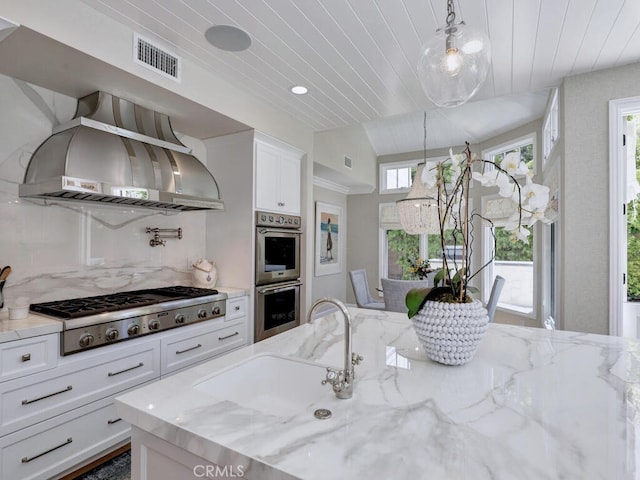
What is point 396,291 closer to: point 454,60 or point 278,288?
point 278,288

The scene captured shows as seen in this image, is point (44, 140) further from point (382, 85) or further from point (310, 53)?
point (382, 85)

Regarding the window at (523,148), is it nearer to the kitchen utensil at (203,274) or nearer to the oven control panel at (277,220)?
the oven control panel at (277,220)

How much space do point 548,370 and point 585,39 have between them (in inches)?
88.5

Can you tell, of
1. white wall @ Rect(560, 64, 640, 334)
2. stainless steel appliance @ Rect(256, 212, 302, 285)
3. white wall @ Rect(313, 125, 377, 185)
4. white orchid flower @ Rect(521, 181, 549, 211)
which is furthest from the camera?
white wall @ Rect(313, 125, 377, 185)

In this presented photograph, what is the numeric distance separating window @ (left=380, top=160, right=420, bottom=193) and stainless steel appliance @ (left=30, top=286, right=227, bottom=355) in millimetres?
4735

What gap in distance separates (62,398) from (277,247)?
80.5 inches

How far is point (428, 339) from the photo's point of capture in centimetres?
124

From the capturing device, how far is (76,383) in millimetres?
1929

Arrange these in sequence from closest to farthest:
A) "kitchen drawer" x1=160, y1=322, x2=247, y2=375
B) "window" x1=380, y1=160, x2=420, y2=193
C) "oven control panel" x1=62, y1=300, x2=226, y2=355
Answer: "oven control panel" x1=62, y1=300, x2=226, y2=355 → "kitchen drawer" x1=160, y1=322, x2=247, y2=375 → "window" x1=380, y1=160, x2=420, y2=193

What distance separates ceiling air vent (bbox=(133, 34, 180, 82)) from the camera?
2176 mm

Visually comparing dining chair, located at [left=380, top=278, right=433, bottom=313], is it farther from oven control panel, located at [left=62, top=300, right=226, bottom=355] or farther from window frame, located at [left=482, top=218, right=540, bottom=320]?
oven control panel, located at [left=62, top=300, right=226, bottom=355]

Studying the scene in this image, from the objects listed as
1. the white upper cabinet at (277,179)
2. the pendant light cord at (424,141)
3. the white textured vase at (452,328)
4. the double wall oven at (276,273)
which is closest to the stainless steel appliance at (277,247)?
the double wall oven at (276,273)

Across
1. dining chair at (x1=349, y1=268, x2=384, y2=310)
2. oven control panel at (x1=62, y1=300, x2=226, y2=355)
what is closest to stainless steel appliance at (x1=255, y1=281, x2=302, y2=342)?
oven control panel at (x1=62, y1=300, x2=226, y2=355)

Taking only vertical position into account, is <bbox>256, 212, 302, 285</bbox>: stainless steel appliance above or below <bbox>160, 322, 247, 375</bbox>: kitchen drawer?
above
